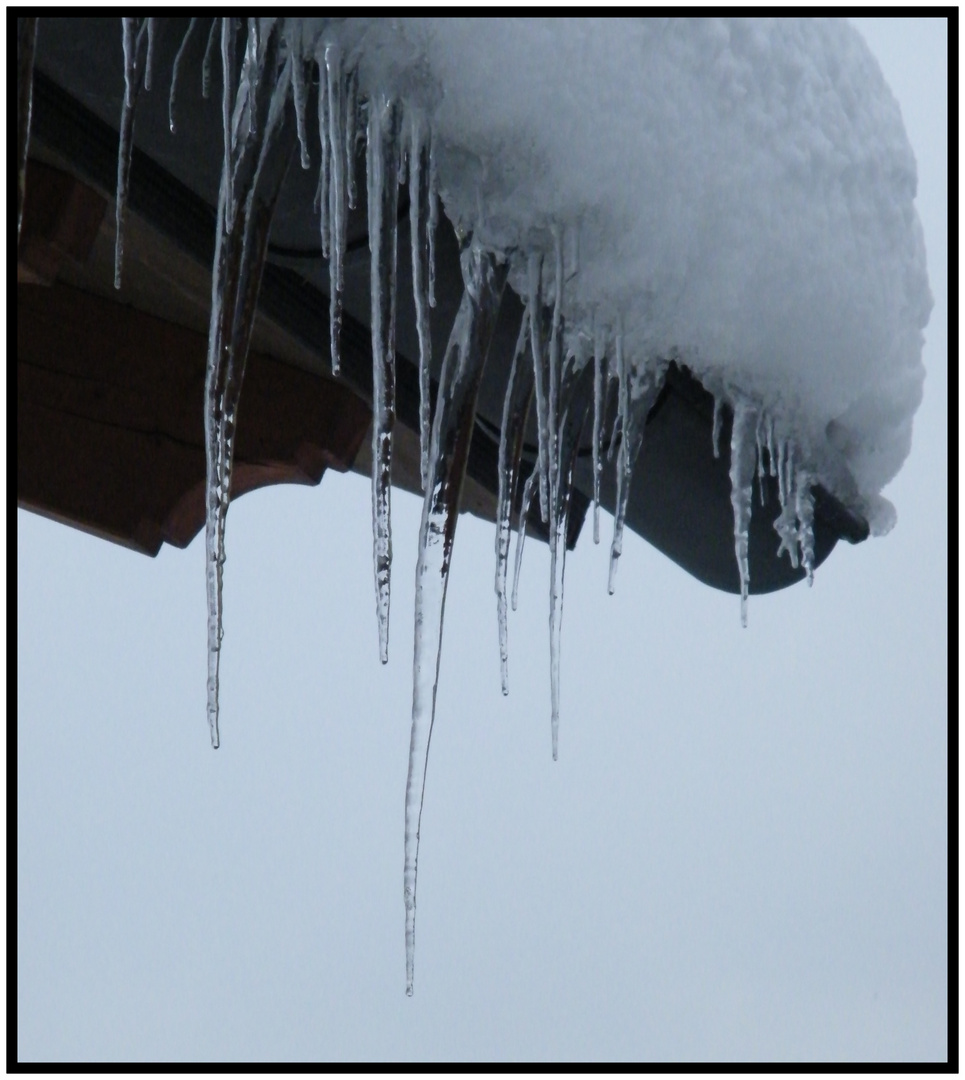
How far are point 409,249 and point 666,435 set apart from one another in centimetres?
48

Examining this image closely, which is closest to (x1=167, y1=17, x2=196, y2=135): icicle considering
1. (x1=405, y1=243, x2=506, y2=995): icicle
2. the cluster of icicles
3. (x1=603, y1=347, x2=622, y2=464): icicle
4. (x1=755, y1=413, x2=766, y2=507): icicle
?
the cluster of icicles

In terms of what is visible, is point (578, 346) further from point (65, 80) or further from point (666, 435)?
point (65, 80)

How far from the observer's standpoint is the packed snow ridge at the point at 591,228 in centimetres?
113

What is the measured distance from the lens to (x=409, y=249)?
143cm

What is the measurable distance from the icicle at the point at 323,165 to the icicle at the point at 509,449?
272 millimetres

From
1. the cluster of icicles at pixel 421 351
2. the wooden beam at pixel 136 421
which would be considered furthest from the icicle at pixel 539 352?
the wooden beam at pixel 136 421

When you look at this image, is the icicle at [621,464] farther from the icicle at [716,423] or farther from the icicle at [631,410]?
the icicle at [716,423]

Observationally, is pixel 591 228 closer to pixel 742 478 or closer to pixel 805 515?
pixel 742 478

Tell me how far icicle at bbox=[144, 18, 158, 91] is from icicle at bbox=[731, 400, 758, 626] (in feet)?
2.71

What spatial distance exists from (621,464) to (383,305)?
459 millimetres

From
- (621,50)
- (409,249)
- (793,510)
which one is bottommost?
(793,510)

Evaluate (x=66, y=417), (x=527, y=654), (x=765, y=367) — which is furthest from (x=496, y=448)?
(x=527, y=654)

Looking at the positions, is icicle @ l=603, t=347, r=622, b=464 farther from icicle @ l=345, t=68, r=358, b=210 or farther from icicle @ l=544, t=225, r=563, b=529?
icicle @ l=345, t=68, r=358, b=210

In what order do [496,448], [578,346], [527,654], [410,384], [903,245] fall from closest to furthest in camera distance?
[578,346]
[903,245]
[410,384]
[496,448]
[527,654]
